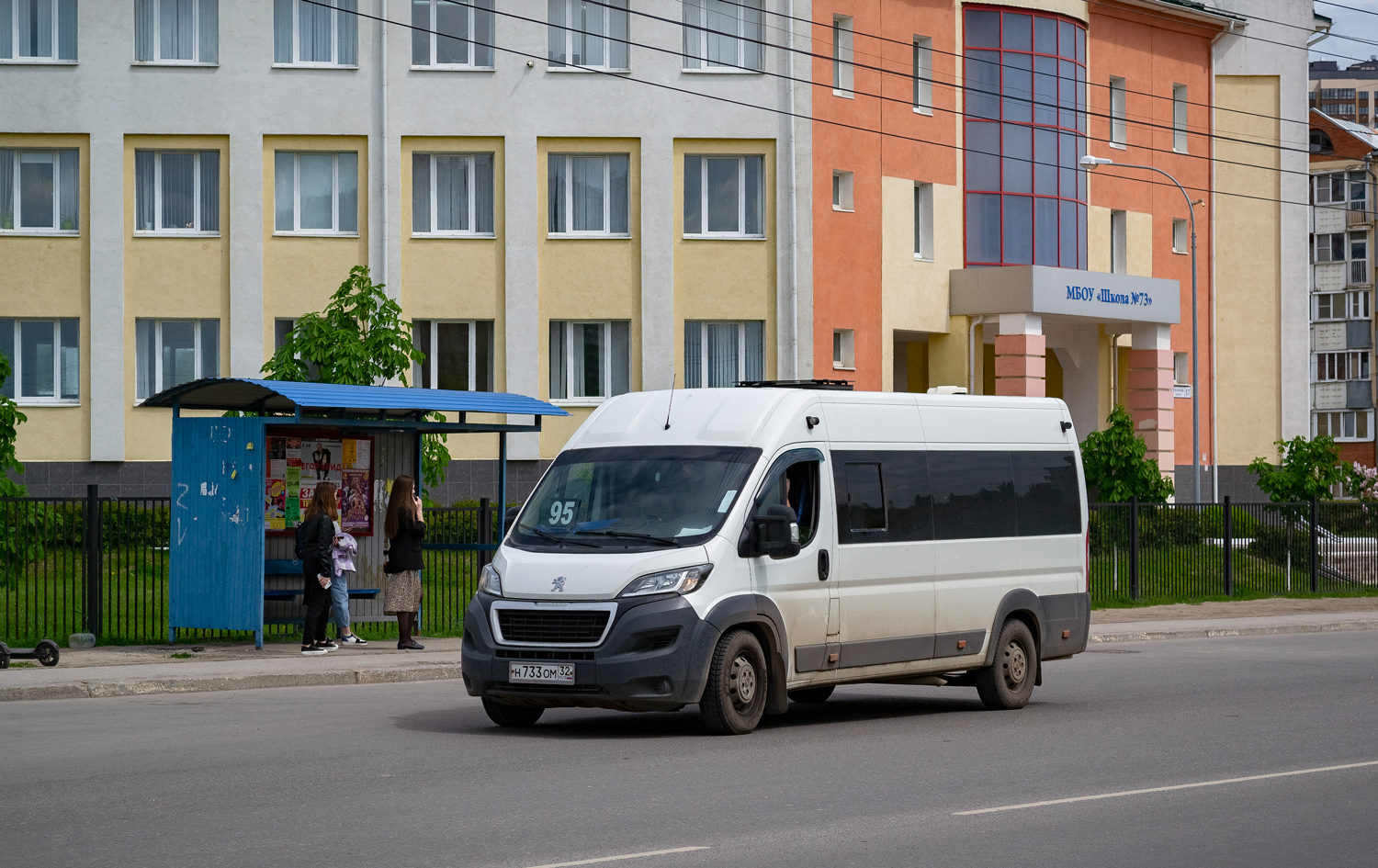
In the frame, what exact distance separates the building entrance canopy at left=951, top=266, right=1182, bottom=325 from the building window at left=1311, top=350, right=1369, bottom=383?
172 feet

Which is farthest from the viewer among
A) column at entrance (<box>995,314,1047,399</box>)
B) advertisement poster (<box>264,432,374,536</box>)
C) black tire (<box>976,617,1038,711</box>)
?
column at entrance (<box>995,314,1047,399</box>)

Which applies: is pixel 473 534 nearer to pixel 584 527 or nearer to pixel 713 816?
pixel 584 527

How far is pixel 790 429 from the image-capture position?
12.5m

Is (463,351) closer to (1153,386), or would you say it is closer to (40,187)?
(40,187)

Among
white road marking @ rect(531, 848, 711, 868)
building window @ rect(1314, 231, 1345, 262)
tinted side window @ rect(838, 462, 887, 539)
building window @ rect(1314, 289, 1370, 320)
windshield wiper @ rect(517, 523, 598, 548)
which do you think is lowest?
white road marking @ rect(531, 848, 711, 868)

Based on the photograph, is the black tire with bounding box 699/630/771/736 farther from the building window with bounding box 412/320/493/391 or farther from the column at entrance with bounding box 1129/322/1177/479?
the column at entrance with bounding box 1129/322/1177/479

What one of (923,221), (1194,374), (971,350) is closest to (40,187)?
(923,221)

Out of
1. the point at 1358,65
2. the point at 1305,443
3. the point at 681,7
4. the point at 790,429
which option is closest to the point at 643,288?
the point at 681,7

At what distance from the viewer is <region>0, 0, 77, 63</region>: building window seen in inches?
1389

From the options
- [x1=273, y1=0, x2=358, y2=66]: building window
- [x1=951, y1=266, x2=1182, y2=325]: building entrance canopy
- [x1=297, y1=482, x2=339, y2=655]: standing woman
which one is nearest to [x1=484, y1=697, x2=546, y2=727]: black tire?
[x1=297, y1=482, x2=339, y2=655]: standing woman

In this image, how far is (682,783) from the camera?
9.62 m

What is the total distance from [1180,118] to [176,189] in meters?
27.8

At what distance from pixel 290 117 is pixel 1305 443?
2423cm

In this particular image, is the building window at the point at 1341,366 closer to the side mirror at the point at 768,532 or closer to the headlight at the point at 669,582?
the side mirror at the point at 768,532
